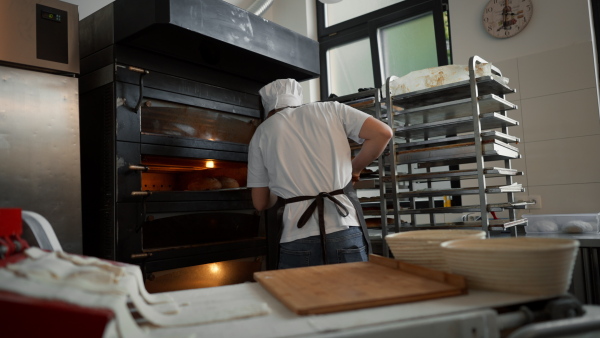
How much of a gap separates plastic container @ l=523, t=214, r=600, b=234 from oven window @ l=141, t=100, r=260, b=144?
1843 millimetres

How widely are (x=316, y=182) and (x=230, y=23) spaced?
97 centimetres

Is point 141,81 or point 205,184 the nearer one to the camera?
point 141,81

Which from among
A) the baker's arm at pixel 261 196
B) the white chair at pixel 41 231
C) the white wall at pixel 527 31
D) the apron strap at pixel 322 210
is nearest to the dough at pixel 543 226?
the apron strap at pixel 322 210

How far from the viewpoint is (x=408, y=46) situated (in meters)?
4.44

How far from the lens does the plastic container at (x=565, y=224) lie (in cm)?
245

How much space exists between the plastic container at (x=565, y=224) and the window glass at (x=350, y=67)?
2462mm

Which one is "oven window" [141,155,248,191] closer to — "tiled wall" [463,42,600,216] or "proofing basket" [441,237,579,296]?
"proofing basket" [441,237,579,296]

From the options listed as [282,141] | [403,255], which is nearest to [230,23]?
[282,141]

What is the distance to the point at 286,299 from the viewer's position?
2.93 ft

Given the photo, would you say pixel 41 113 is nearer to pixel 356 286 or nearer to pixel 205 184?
pixel 205 184

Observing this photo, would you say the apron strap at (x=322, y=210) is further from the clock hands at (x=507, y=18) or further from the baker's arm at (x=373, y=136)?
the clock hands at (x=507, y=18)

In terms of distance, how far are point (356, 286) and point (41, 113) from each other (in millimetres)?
1657

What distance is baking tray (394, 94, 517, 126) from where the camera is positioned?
8.13ft

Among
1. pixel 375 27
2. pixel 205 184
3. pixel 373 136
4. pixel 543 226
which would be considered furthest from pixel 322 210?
pixel 375 27
